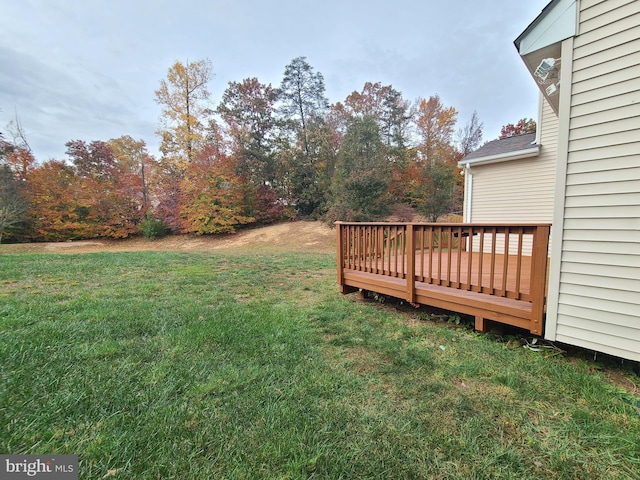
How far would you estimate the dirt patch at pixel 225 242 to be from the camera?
1441cm

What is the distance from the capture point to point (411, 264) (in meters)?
3.27

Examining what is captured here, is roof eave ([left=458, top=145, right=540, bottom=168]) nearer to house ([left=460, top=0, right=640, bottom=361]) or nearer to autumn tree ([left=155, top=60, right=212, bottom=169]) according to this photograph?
house ([left=460, top=0, right=640, bottom=361])

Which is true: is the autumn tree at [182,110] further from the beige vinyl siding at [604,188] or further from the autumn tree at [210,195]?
the beige vinyl siding at [604,188]

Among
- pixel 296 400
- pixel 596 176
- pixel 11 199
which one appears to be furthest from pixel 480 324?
pixel 11 199

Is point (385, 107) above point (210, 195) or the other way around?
above

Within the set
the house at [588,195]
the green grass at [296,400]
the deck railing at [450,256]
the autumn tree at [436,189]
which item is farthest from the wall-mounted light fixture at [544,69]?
the autumn tree at [436,189]

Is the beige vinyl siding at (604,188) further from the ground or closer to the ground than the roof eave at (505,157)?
closer to the ground

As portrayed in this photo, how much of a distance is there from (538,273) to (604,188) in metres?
0.79

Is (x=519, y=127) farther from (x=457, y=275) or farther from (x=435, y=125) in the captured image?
(x=457, y=275)

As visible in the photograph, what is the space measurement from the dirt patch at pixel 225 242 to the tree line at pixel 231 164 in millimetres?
748

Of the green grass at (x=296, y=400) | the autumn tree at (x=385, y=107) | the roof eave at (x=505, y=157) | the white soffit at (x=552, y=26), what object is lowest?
the green grass at (x=296, y=400)

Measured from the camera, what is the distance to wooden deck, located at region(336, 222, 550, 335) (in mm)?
2390

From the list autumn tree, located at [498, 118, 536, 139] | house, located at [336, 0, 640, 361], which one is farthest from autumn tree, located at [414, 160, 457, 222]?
house, located at [336, 0, 640, 361]

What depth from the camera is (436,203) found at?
14227mm
